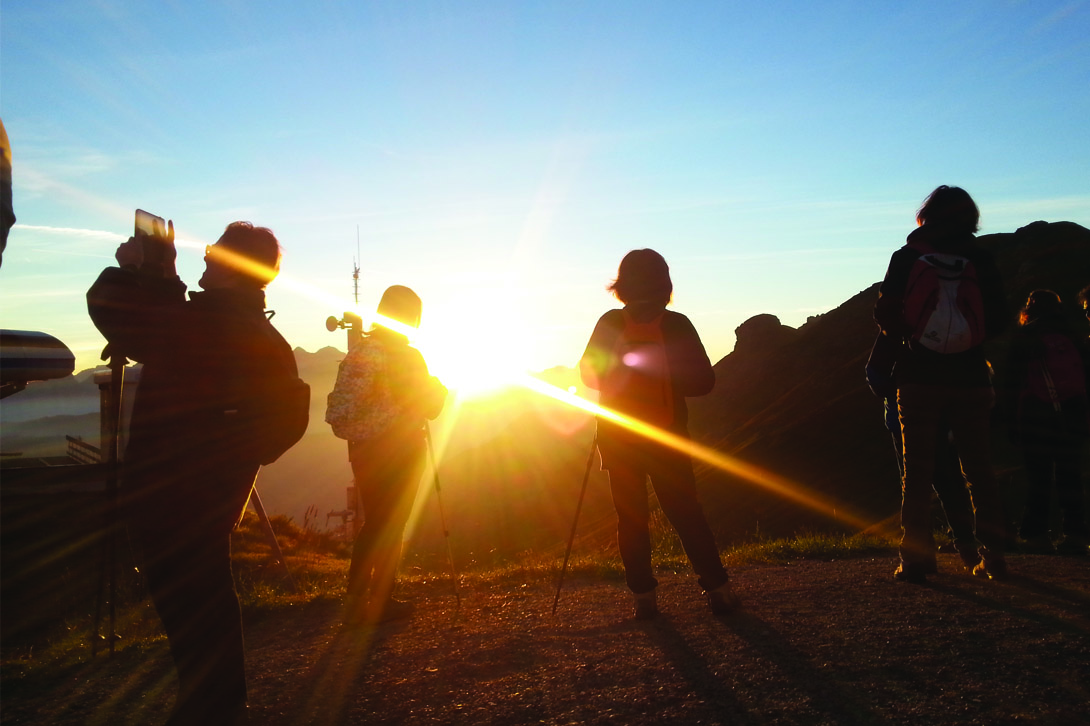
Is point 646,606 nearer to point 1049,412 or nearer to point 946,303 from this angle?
point 946,303

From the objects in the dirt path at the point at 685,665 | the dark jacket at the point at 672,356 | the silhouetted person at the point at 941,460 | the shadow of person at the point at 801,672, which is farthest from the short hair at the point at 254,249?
the silhouetted person at the point at 941,460

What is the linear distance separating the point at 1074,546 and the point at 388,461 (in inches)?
207

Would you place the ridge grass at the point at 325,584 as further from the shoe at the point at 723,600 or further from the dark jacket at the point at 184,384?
the dark jacket at the point at 184,384

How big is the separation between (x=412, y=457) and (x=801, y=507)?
1804cm

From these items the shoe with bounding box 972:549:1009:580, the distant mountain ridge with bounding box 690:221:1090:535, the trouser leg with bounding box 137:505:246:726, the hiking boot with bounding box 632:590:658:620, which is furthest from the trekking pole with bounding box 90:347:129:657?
the distant mountain ridge with bounding box 690:221:1090:535

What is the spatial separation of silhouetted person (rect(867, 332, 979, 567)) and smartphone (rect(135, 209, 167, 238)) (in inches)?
159

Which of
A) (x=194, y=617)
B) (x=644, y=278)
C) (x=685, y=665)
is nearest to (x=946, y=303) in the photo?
(x=644, y=278)

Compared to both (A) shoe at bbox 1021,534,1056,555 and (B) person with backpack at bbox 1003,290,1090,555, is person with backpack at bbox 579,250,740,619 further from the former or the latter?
(B) person with backpack at bbox 1003,290,1090,555

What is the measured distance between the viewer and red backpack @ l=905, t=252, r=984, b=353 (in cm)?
487

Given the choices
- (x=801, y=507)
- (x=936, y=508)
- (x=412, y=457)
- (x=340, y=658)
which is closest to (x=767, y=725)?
(x=340, y=658)

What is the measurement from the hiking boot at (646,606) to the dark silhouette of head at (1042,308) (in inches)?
177

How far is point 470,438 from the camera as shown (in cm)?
7675

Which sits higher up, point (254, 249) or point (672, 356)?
point (254, 249)

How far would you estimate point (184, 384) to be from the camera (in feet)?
10.1
